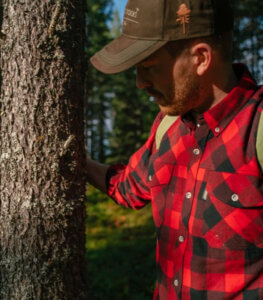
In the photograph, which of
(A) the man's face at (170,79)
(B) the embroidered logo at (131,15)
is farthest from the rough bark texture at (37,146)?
(A) the man's face at (170,79)

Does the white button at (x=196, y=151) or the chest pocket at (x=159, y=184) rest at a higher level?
the white button at (x=196, y=151)

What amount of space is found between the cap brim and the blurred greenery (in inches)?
197

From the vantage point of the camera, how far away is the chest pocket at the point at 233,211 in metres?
2.03

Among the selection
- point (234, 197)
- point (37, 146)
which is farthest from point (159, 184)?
point (37, 146)

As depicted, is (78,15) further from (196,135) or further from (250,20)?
(250,20)

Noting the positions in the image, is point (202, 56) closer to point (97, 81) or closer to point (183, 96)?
point (183, 96)

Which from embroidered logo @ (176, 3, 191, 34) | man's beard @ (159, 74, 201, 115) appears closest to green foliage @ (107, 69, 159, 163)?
man's beard @ (159, 74, 201, 115)

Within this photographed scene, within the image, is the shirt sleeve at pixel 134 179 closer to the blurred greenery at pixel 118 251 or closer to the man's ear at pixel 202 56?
the man's ear at pixel 202 56

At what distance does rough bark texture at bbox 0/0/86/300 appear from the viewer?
7.89ft

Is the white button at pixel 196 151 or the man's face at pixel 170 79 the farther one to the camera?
the white button at pixel 196 151

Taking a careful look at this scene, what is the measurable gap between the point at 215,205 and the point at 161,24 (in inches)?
48.2

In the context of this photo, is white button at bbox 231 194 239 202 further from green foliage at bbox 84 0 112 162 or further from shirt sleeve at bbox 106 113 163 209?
green foliage at bbox 84 0 112 162

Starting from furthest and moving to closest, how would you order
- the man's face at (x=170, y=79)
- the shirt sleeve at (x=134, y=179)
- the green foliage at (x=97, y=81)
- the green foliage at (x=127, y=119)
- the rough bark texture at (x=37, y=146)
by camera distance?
1. the green foliage at (x=127, y=119)
2. the green foliage at (x=97, y=81)
3. the shirt sleeve at (x=134, y=179)
4. the rough bark texture at (x=37, y=146)
5. the man's face at (x=170, y=79)

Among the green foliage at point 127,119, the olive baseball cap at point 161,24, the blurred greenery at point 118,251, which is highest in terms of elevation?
the olive baseball cap at point 161,24
